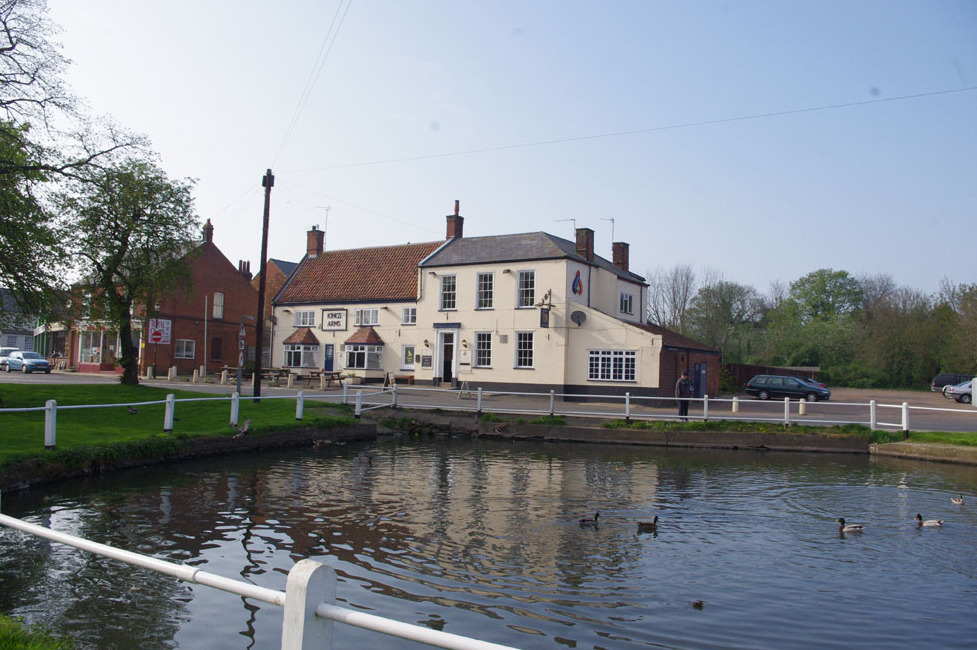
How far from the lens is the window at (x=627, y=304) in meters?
40.7

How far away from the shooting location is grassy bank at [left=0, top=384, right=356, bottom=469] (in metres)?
13.8

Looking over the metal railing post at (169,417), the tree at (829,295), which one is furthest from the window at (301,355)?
the tree at (829,295)

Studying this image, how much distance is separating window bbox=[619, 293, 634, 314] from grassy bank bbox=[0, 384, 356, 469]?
1986 centimetres

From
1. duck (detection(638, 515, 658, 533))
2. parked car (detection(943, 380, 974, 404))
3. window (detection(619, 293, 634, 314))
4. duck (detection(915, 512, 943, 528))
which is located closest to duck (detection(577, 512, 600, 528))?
duck (detection(638, 515, 658, 533))

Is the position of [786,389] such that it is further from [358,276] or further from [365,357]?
[358,276]

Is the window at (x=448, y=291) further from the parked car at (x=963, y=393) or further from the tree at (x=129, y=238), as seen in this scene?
the parked car at (x=963, y=393)

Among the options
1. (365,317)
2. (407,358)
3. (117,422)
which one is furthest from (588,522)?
(365,317)

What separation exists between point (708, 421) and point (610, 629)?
17041 millimetres

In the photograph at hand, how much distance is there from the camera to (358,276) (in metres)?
44.9

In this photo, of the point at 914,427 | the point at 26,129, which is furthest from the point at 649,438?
the point at 26,129

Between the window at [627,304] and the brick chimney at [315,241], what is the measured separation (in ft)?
71.0

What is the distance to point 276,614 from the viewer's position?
7.14 m

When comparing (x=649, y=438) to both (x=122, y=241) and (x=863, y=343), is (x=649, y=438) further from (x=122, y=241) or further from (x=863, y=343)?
(x=863, y=343)

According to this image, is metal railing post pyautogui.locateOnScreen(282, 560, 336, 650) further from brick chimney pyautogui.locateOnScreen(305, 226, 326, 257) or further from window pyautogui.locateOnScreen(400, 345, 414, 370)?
brick chimney pyautogui.locateOnScreen(305, 226, 326, 257)
